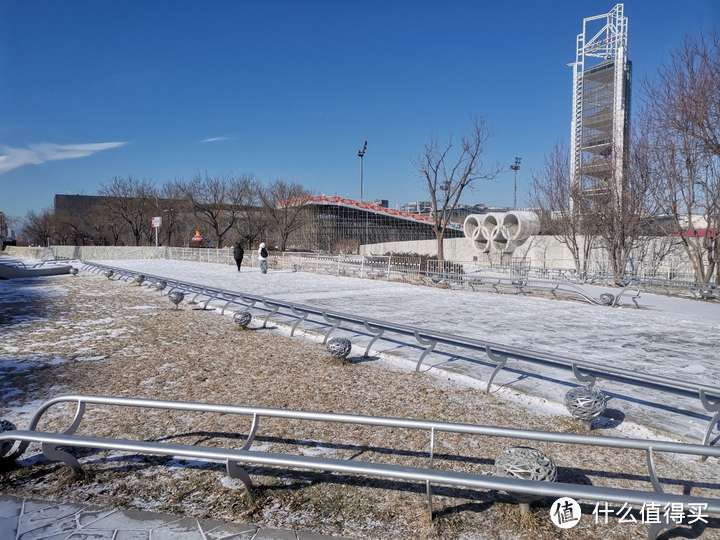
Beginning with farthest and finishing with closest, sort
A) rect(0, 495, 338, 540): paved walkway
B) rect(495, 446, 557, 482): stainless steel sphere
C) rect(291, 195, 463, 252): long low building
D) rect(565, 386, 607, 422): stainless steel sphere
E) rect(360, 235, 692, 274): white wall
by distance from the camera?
rect(291, 195, 463, 252): long low building < rect(360, 235, 692, 274): white wall < rect(565, 386, 607, 422): stainless steel sphere < rect(495, 446, 557, 482): stainless steel sphere < rect(0, 495, 338, 540): paved walkway

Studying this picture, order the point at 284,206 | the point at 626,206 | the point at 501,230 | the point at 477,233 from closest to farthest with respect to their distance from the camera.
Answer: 1. the point at 626,206
2. the point at 501,230
3. the point at 477,233
4. the point at 284,206

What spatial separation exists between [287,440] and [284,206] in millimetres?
43827

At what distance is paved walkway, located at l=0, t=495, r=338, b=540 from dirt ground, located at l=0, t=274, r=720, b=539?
0.35ft

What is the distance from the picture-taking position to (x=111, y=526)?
282 cm

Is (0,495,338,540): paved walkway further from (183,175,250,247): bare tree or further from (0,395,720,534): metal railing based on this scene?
(183,175,250,247): bare tree

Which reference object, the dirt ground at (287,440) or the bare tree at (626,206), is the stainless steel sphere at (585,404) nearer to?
the dirt ground at (287,440)

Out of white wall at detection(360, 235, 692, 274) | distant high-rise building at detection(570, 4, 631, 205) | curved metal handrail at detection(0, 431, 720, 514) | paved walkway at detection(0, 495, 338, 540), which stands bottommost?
paved walkway at detection(0, 495, 338, 540)

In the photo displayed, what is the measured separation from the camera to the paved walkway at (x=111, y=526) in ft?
8.93

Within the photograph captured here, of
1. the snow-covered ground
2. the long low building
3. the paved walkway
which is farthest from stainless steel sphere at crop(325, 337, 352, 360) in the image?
the long low building

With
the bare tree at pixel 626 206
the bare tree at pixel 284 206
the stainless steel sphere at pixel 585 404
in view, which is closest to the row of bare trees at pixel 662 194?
the bare tree at pixel 626 206

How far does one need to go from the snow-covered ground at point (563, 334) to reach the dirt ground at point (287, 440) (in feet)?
2.76

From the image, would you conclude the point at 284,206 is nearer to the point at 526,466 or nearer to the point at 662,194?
the point at 662,194

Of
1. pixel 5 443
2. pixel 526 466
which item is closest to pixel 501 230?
pixel 526 466

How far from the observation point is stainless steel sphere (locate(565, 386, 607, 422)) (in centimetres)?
435
